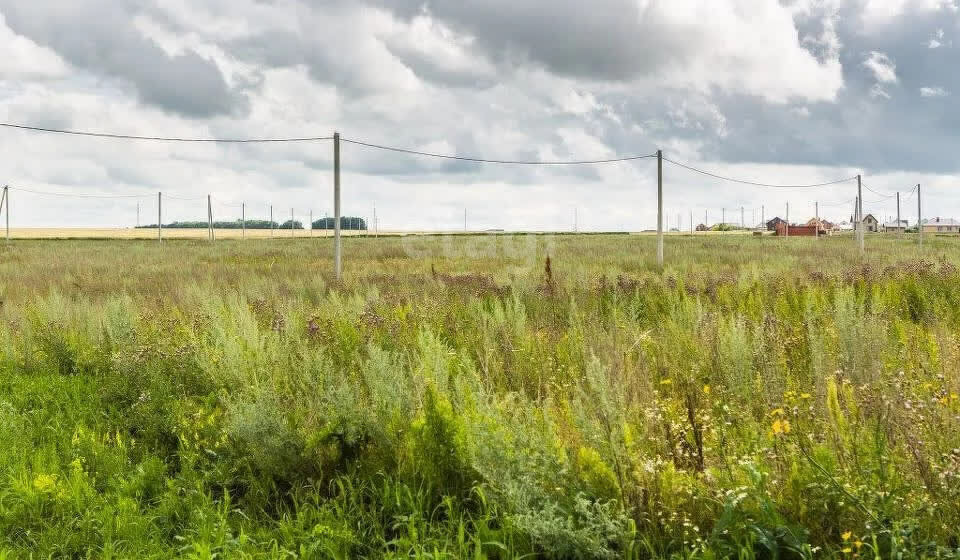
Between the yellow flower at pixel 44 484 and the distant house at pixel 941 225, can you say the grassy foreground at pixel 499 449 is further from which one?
the distant house at pixel 941 225

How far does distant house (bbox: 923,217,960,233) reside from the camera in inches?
5935

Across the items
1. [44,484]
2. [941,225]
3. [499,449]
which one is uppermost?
[941,225]

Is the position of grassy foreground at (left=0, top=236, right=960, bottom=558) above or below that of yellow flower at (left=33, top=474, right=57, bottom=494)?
above

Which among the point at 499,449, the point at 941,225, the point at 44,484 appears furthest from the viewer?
the point at 941,225

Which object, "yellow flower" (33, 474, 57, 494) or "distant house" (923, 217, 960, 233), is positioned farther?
"distant house" (923, 217, 960, 233)

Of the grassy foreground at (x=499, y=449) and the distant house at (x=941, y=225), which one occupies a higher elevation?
the distant house at (x=941, y=225)

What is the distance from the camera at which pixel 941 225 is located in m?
155

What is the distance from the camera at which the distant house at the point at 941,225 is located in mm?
150750

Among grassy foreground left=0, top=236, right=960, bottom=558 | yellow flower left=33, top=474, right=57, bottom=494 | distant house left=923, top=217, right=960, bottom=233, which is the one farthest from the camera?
distant house left=923, top=217, right=960, bottom=233

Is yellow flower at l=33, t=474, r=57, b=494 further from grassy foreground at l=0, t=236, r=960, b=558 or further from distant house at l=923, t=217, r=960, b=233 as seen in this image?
distant house at l=923, t=217, r=960, b=233

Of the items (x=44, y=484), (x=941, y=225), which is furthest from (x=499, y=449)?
(x=941, y=225)

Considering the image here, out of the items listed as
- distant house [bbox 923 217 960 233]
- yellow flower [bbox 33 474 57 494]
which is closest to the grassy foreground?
yellow flower [bbox 33 474 57 494]

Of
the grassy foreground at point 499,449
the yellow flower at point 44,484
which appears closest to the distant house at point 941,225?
the grassy foreground at point 499,449

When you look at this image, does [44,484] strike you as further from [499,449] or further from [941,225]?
[941,225]
